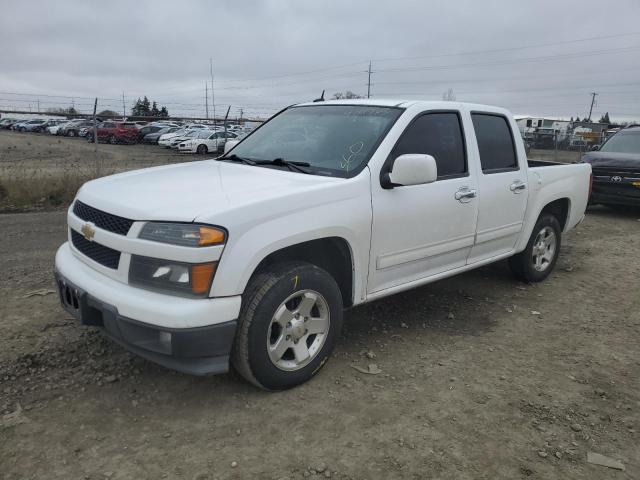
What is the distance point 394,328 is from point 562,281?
8.17 feet

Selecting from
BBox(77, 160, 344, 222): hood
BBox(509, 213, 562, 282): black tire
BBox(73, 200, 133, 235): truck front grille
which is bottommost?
BBox(509, 213, 562, 282): black tire

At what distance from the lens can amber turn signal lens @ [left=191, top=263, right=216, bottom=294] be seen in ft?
8.71

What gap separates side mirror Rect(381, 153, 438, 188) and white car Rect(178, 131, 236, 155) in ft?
72.7

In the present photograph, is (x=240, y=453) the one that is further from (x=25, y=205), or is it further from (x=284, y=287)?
(x=25, y=205)

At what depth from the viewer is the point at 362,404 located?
3.10 m

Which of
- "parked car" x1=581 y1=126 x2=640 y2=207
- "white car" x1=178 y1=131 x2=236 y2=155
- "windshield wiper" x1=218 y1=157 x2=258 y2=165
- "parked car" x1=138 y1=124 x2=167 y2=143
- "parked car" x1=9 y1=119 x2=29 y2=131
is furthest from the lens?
"parked car" x1=9 y1=119 x2=29 y2=131

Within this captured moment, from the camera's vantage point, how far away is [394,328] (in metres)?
4.22

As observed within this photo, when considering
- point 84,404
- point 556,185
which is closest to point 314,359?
point 84,404

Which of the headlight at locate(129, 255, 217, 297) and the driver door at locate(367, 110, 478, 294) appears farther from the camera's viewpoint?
the driver door at locate(367, 110, 478, 294)

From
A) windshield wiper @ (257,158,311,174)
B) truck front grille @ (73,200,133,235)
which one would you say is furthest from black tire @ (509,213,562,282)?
truck front grille @ (73,200,133,235)

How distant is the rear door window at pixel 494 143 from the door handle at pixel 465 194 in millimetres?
347

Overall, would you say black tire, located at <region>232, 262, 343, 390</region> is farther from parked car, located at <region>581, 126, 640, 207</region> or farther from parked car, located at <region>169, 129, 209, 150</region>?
parked car, located at <region>169, 129, 209, 150</region>

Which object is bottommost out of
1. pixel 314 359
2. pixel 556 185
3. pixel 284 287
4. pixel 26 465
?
pixel 26 465

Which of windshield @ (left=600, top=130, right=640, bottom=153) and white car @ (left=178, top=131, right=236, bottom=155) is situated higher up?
windshield @ (left=600, top=130, right=640, bottom=153)
